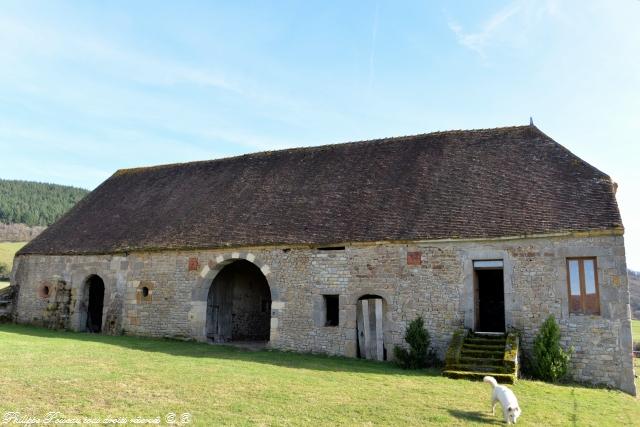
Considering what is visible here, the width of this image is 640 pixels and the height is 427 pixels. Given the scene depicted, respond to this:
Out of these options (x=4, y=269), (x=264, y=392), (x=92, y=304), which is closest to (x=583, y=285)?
(x=264, y=392)

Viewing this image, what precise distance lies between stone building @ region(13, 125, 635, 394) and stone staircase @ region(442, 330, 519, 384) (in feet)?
2.03

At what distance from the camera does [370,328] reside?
1285 cm

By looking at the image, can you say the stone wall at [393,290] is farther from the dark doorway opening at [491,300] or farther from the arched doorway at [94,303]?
the dark doorway opening at [491,300]

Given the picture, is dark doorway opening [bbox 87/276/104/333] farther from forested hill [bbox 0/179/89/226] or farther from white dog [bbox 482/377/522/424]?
forested hill [bbox 0/179/89/226]

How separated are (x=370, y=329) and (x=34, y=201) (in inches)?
2911

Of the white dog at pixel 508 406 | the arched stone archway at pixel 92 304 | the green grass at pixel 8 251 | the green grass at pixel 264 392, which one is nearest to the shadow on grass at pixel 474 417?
the green grass at pixel 264 392

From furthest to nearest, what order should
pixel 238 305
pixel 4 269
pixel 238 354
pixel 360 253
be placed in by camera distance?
pixel 4 269 < pixel 238 305 < pixel 360 253 < pixel 238 354

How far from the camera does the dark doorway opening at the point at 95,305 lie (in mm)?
18312

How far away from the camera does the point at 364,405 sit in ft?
24.8

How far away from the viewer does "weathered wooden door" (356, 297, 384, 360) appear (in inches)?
500

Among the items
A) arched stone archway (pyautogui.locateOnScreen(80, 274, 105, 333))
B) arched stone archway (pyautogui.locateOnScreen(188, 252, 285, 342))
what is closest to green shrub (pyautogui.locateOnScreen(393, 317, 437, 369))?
arched stone archway (pyautogui.locateOnScreen(188, 252, 285, 342))

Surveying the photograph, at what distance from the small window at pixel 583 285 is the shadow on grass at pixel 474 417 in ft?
17.0

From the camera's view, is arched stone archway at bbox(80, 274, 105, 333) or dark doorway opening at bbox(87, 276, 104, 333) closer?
arched stone archway at bbox(80, 274, 105, 333)

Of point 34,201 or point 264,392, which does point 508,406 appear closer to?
point 264,392
